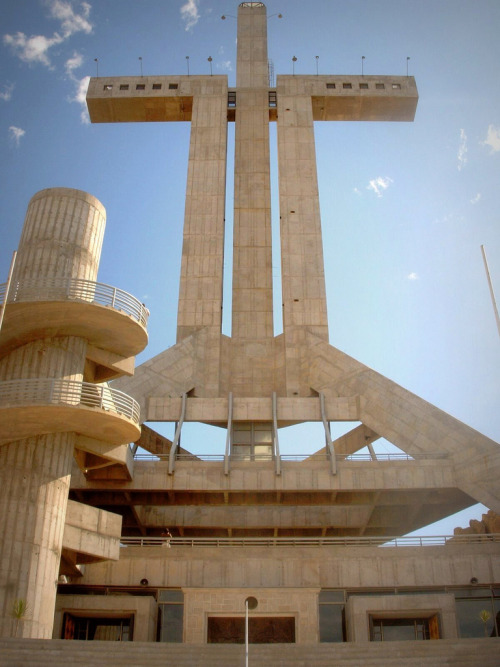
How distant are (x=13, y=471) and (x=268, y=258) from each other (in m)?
22.4

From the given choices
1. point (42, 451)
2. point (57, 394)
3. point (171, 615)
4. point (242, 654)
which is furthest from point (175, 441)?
point (242, 654)

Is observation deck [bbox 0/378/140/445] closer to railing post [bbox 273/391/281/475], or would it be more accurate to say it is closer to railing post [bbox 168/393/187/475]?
railing post [bbox 168/393/187/475]

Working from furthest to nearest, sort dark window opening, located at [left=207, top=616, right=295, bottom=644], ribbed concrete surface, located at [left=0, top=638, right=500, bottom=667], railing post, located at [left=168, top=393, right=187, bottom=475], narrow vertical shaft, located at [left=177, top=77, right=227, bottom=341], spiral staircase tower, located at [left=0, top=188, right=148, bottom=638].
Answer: narrow vertical shaft, located at [left=177, top=77, right=227, bottom=341], railing post, located at [left=168, top=393, right=187, bottom=475], dark window opening, located at [left=207, top=616, right=295, bottom=644], spiral staircase tower, located at [left=0, top=188, right=148, bottom=638], ribbed concrete surface, located at [left=0, top=638, right=500, bottom=667]

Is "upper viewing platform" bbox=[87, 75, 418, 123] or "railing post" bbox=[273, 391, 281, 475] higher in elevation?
"upper viewing platform" bbox=[87, 75, 418, 123]

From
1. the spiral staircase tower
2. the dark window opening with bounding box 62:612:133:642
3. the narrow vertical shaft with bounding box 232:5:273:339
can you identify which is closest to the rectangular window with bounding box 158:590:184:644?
the dark window opening with bounding box 62:612:133:642

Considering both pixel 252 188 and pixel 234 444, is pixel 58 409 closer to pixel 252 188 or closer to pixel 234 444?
pixel 234 444

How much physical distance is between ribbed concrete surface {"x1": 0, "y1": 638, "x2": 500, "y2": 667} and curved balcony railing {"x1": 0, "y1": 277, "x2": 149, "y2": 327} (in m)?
10.0

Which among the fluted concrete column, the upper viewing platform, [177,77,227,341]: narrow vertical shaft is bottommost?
the fluted concrete column

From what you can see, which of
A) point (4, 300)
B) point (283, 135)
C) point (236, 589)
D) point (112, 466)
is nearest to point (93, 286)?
point (4, 300)

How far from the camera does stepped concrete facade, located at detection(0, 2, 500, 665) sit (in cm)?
2252

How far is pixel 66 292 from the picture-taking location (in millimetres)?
22781

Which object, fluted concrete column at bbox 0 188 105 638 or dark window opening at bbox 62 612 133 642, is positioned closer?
fluted concrete column at bbox 0 188 105 638

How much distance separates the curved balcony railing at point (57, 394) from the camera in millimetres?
21391

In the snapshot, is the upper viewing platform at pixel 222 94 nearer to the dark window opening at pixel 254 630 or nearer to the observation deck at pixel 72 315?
the observation deck at pixel 72 315
